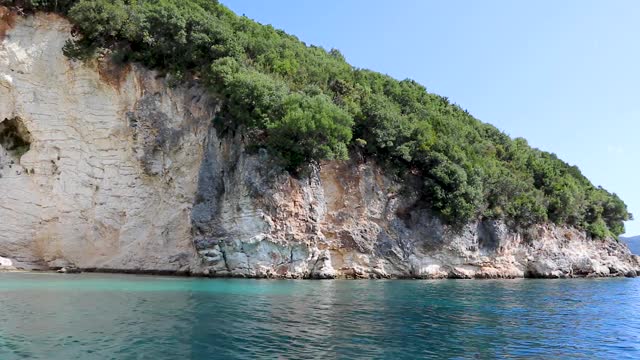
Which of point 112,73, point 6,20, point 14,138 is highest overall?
point 6,20

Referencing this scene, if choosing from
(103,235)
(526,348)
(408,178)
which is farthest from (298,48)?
(526,348)

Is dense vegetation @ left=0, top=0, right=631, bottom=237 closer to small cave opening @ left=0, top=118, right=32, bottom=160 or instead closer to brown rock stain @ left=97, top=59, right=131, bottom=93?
brown rock stain @ left=97, top=59, right=131, bottom=93

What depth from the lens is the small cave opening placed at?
35.7 meters

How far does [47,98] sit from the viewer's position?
36.4 metres

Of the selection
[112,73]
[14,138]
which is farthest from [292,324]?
[14,138]

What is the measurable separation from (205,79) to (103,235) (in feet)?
43.7

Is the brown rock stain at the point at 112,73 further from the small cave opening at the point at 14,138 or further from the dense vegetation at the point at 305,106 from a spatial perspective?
the small cave opening at the point at 14,138

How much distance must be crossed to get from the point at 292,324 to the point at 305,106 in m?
21.4

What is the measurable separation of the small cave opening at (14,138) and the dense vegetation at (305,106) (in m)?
6.47

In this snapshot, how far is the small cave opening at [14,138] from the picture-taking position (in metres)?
35.7

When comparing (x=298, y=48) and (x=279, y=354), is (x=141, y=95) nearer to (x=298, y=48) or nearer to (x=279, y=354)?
(x=298, y=48)

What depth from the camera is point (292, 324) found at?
14.8 meters

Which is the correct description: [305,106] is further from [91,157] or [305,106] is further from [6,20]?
[6,20]

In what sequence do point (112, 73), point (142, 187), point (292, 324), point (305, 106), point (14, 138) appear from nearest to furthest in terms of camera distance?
point (292, 324) → point (305, 106) → point (14, 138) → point (142, 187) → point (112, 73)
